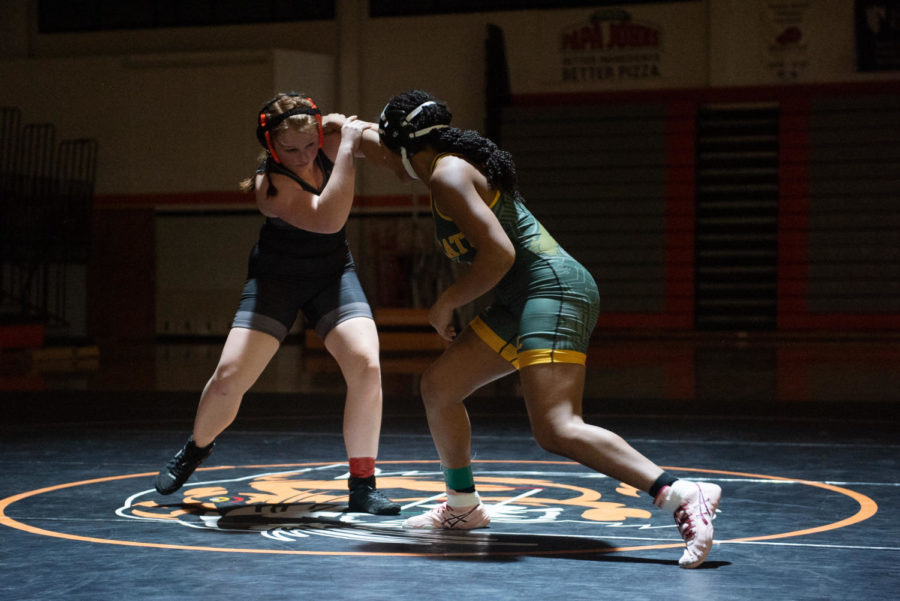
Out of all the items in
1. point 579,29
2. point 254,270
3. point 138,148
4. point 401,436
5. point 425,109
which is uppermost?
point 579,29

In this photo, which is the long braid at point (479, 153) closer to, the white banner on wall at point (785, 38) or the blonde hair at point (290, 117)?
the blonde hair at point (290, 117)

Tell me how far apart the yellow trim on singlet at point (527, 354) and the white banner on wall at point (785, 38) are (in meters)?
12.6

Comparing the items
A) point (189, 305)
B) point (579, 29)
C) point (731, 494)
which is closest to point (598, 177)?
point (579, 29)

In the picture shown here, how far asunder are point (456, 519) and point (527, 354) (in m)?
0.68

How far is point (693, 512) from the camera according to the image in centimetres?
319

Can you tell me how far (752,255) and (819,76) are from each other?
2354 millimetres

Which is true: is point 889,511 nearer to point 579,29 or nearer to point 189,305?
point 579,29

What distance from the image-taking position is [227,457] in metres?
5.52

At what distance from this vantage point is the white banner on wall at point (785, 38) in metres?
15.1

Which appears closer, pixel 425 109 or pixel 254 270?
pixel 425 109

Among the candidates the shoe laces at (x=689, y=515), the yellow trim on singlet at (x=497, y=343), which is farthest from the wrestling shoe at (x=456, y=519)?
the shoe laces at (x=689, y=515)

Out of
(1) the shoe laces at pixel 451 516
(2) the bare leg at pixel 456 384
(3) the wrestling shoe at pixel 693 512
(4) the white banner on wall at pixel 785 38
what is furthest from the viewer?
(4) the white banner on wall at pixel 785 38

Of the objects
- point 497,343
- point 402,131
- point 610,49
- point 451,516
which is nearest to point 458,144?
point 402,131

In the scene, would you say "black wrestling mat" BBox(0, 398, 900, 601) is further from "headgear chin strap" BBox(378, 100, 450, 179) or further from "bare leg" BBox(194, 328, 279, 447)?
"headgear chin strap" BBox(378, 100, 450, 179)
